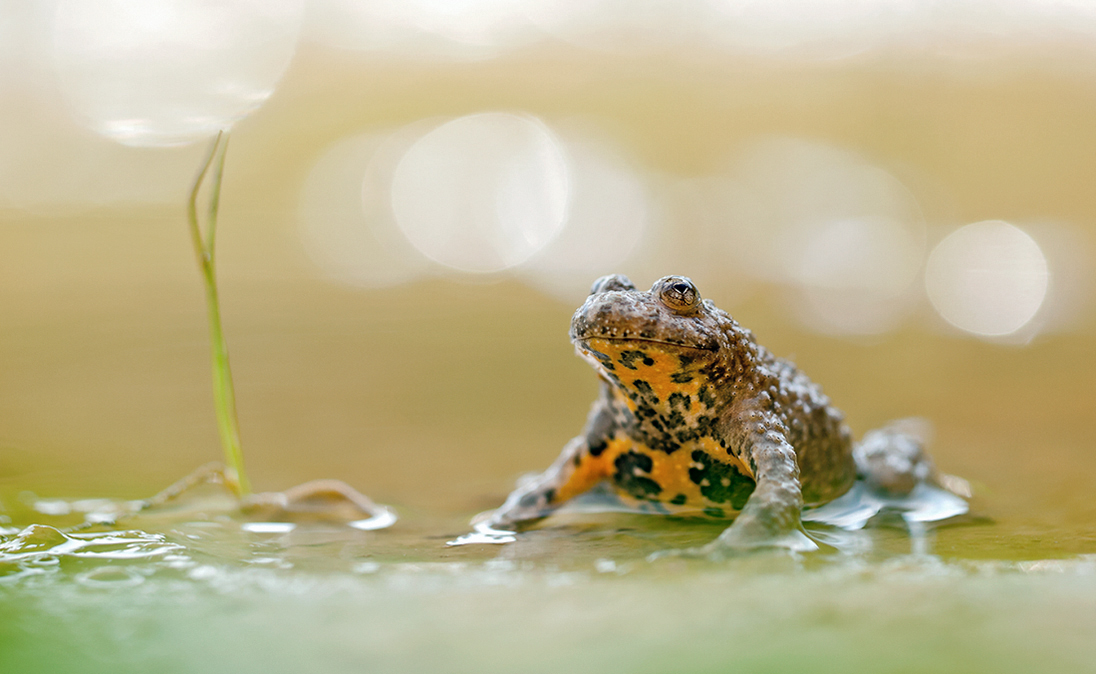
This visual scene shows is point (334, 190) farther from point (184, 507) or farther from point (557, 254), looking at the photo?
point (184, 507)

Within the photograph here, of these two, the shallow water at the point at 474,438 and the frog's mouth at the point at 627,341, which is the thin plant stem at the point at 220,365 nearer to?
the shallow water at the point at 474,438

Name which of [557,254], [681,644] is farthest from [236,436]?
[557,254]

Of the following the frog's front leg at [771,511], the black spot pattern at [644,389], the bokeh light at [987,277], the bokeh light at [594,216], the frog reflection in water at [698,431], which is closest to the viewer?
the frog's front leg at [771,511]

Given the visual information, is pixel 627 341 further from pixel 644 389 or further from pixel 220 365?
pixel 220 365

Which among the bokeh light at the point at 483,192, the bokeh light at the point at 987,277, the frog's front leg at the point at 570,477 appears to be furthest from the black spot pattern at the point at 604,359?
the bokeh light at the point at 483,192

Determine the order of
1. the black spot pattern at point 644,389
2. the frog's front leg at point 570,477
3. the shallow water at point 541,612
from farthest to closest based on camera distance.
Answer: the frog's front leg at point 570,477
the black spot pattern at point 644,389
the shallow water at point 541,612

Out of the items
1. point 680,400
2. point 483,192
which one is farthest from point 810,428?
point 483,192

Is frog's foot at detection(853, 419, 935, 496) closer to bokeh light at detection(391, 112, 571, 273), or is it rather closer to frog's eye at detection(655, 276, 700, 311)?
frog's eye at detection(655, 276, 700, 311)
